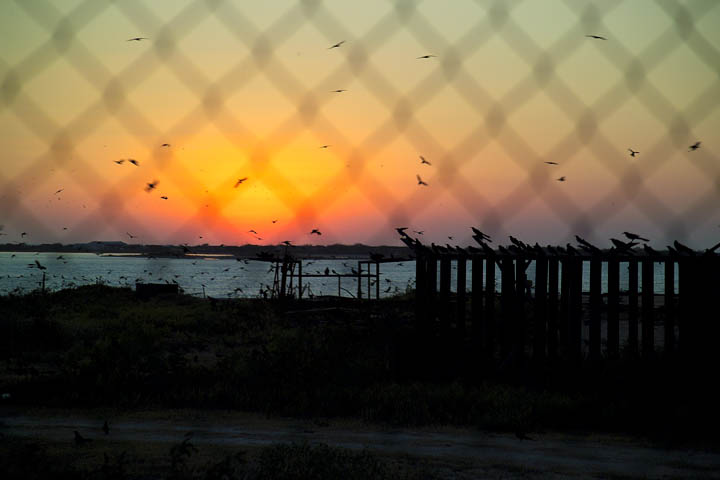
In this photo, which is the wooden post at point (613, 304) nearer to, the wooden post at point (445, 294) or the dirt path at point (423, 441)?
the dirt path at point (423, 441)

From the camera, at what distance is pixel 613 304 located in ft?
33.5

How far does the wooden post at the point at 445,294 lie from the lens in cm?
1173

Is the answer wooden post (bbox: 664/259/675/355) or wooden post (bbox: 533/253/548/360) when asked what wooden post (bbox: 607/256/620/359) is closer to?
wooden post (bbox: 664/259/675/355)

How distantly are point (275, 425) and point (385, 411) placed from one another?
5.01ft

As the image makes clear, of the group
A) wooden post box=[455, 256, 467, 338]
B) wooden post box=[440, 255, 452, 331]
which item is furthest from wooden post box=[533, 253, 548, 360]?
wooden post box=[440, 255, 452, 331]

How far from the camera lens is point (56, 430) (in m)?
8.21

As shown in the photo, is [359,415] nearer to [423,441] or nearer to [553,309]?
[423,441]

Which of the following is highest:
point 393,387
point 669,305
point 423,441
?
point 669,305

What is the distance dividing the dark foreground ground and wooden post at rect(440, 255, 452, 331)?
38 centimetres

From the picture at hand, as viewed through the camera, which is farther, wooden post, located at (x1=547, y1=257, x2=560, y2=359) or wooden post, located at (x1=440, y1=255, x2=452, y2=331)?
wooden post, located at (x1=440, y1=255, x2=452, y2=331)

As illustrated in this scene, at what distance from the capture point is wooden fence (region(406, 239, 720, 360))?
9727mm

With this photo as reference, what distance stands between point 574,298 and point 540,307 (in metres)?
0.59

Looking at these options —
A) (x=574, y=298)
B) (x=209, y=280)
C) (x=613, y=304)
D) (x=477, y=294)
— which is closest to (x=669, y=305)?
(x=613, y=304)

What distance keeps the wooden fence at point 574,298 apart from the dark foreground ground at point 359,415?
1.33ft
